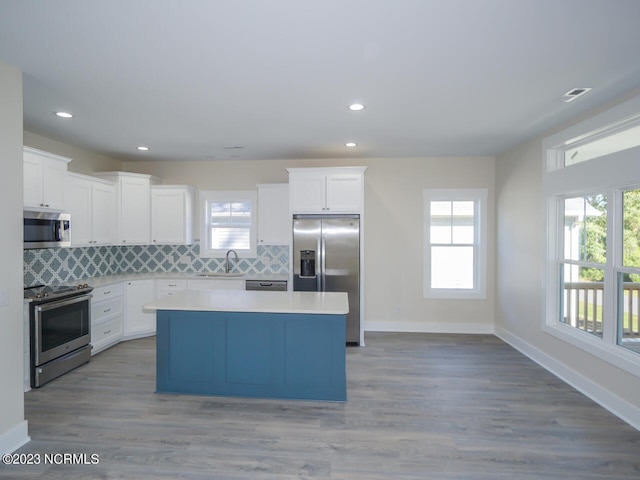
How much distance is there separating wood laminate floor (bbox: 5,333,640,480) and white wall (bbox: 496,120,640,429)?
0.62 ft

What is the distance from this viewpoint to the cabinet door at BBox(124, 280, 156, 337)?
520 cm

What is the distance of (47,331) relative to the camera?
3699mm

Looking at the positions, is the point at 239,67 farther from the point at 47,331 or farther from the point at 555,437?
the point at 555,437

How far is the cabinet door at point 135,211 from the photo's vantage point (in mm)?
5352

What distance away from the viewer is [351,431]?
9.33 feet

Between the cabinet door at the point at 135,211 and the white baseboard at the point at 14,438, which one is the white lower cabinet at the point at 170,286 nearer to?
the cabinet door at the point at 135,211

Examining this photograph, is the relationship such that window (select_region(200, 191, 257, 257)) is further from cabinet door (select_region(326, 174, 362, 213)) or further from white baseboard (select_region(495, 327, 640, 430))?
white baseboard (select_region(495, 327, 640, 430))

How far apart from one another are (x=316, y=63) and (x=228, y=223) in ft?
12.8

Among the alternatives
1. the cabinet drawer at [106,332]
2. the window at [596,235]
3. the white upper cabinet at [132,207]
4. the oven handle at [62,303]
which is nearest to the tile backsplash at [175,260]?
the white upper cabinet at [132,207]

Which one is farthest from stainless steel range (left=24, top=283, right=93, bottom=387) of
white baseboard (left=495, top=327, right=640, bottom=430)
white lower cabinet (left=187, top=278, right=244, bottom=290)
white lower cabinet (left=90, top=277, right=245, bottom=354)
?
white baseboard (left=495, top=327, right=640, bottom=430)

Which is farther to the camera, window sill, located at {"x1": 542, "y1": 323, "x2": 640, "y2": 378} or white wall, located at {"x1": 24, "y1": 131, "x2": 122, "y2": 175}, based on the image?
white wall, located at {"x1": 24, "y1": 131, "x2": 122, "y2": 175}

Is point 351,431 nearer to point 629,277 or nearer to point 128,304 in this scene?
point 629,277

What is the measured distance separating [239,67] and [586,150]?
346 cm

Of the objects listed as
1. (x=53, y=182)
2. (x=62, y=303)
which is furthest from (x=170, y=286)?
(x=53, y=182)
